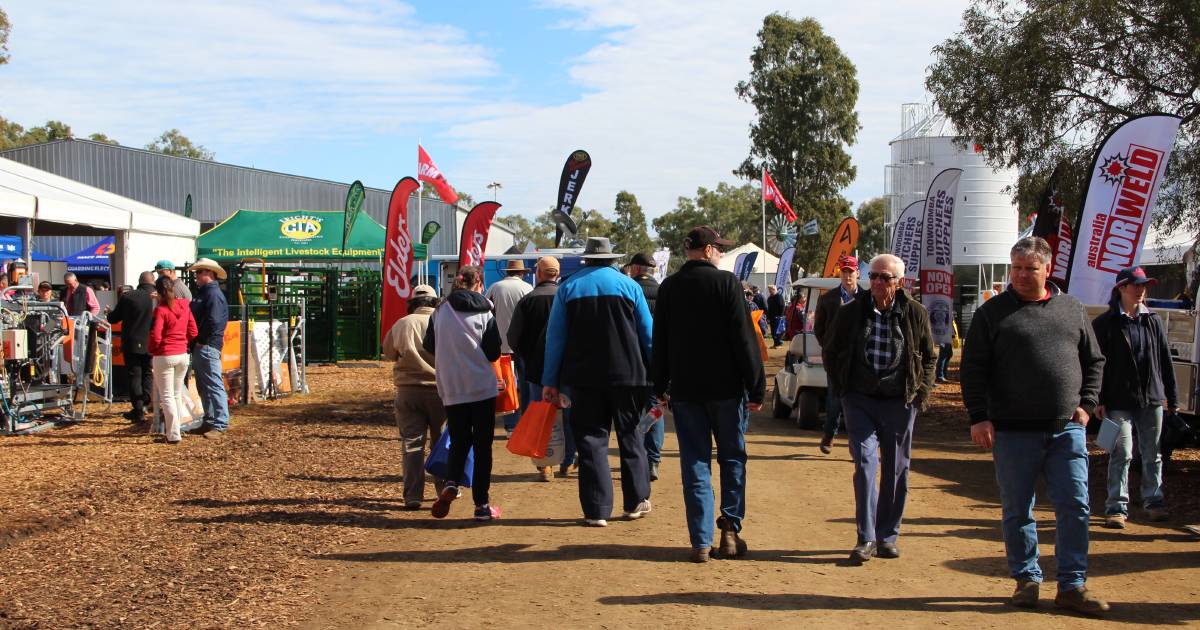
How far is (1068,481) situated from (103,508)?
694 centimetres

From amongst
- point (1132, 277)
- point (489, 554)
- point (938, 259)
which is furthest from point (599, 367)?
point (938, 259)

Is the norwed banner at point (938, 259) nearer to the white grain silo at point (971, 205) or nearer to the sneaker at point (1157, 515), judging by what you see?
the sneaker at point (1157, 515)

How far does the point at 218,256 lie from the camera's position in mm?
31094

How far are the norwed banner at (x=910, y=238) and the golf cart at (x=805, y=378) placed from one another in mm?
4926

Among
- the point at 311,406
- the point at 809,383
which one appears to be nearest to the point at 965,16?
the point at 809,383

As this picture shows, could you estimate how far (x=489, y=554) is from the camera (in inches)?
264

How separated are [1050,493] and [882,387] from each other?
1182mm

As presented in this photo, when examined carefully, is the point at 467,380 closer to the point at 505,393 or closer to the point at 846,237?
the point at 505,393

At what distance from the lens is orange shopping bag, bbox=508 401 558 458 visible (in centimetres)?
775

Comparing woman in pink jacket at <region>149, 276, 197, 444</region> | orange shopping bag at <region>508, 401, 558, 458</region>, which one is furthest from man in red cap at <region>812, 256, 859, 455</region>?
woman in pink jacket at <region>149, 276, 197, 444</region>

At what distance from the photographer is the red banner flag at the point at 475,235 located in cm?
1922

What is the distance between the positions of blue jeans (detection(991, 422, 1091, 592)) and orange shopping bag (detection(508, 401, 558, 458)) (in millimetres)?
3263

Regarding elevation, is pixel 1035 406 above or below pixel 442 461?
above

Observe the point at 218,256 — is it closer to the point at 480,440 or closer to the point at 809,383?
the point at 809,383
